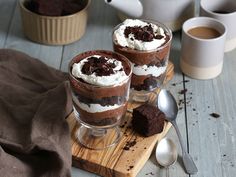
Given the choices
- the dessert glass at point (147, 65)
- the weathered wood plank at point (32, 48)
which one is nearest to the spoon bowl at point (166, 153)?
the dessert glass at point (147, 65)

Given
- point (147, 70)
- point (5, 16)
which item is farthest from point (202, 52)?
point (5, 16)

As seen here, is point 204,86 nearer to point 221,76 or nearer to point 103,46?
point 221,76

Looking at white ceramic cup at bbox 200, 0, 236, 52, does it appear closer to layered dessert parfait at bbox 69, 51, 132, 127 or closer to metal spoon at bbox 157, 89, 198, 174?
metal spoon at bbox 157, 89, 198, 174

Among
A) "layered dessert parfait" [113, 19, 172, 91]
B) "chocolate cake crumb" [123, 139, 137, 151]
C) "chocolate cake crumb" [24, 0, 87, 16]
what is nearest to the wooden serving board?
"chocolate cake crumb" [123, 139, 137, 151]

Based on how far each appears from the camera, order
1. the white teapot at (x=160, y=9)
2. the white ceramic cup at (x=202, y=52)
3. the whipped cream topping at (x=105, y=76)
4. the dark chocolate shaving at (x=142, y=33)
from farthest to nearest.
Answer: the white teapot at (x=160, y=9) → the white ceramic cup at (x=202, y=52) → the dark chocolate shaving at (x=142, y=33) → the whipped cream topping at (x=105, y=76)

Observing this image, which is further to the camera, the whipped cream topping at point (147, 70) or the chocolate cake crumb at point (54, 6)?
the chocolate cake crumb at point (54, 6)

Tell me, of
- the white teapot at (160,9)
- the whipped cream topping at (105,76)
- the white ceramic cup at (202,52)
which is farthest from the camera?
the white teapot at (160,9)

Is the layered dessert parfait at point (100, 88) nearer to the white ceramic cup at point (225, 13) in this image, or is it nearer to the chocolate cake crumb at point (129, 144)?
the chocolate cake crumb at point (129, 144)

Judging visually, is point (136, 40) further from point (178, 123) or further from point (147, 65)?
point (178, 123)
